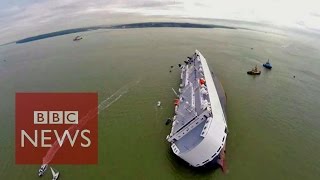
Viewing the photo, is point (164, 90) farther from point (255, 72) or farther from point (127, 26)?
point (127, 26)

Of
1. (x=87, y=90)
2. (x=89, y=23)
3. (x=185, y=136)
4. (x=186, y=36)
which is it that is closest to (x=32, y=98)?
(x=87, y=90)

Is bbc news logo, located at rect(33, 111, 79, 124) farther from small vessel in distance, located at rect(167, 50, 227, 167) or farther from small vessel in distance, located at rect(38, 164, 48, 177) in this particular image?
small vessel in distance, located at rect(167, 50, 227, 167)

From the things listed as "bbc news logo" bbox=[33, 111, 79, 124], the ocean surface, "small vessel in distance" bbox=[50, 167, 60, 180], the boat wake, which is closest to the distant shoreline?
the ocean surface

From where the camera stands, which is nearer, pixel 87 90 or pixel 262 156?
pixel 262 156

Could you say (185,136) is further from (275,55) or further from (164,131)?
(275,55)

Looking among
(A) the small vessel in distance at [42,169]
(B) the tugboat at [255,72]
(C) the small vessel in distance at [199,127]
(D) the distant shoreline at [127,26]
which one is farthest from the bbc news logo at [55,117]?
(D) the distant shoreline at [127,26]

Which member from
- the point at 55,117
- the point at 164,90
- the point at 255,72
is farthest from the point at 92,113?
the point at 255,72

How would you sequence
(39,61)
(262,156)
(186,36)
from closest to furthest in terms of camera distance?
(262,156) → (39,61) → (186,36)
